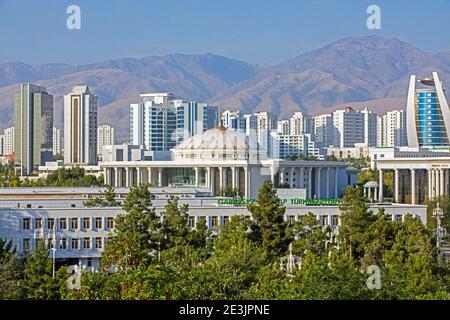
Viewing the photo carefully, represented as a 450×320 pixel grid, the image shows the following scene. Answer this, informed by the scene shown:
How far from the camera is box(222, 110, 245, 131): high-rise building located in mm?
21631

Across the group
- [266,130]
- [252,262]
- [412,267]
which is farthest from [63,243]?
[266,130]

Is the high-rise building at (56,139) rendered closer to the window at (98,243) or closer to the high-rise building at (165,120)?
the high-rise building at (165,120)

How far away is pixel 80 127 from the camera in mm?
26000

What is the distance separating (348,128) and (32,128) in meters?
12.4

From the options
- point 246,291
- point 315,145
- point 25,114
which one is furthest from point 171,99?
point 246,291

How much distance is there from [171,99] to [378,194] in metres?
5.35

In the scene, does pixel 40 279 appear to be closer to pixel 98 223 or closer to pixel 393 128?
pixel 98 223

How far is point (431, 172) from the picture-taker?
21188mm

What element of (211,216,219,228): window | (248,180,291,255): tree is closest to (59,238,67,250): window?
Answer: (211,216,219,228): window

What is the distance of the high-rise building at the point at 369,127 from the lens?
2955cm

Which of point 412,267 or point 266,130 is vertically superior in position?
point 266,130

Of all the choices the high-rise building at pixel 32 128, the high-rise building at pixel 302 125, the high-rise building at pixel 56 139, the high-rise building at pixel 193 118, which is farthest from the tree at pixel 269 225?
the high-rise building at pixel 302 125

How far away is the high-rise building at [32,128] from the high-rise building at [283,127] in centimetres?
643

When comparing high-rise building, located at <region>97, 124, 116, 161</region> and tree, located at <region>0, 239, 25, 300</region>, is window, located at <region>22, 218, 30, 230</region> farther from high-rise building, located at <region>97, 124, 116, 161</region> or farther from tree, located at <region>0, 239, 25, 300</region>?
high-rise building, located at <region>97, 124, 116, 161</region>
